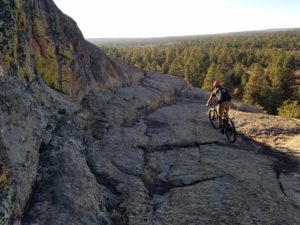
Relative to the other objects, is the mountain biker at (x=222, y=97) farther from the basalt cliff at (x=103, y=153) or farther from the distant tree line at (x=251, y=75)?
the distant tree line at (x=251, y=75)

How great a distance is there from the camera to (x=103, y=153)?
13.1 metres

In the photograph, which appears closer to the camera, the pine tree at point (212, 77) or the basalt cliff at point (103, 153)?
the basalt cliff at point (103, 153)

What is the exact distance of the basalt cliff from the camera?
27.7 ft

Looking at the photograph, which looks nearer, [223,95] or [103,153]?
[103,153]

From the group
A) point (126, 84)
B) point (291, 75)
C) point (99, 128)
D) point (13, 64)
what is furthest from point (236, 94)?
point (13, 64)

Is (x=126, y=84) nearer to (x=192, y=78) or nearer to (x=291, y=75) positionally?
(x=291, y=75)

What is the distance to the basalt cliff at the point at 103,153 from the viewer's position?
8.45 metres

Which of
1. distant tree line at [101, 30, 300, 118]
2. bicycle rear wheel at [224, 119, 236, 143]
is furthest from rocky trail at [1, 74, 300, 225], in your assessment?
distant tree line at [101, 30, 300, 118]

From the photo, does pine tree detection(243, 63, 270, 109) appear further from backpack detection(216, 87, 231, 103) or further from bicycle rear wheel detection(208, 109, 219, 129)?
backpack detection(216, 87, 231, 103)

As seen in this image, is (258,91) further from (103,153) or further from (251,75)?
(103,153)

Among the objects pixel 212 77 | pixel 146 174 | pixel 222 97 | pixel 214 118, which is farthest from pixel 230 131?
pixel 212 77

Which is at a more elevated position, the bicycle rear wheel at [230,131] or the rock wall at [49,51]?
the rock wall at [49,51]

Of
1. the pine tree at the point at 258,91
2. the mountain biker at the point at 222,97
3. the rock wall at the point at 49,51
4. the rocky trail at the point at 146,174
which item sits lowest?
the pine tree at the point at 258,91

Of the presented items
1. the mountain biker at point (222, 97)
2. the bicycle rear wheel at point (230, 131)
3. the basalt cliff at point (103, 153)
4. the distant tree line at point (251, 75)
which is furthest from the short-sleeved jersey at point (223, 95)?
the distant tree line at point (251, 75)
